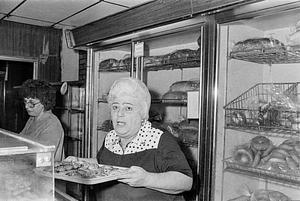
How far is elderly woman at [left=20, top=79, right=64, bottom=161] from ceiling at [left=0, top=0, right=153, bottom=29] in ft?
2.71

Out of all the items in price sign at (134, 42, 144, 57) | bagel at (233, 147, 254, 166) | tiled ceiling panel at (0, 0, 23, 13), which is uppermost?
tiled ceiling panel at (0, 0, 23, 13)

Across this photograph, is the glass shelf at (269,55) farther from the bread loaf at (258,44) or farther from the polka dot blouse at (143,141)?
the polka dot blouse at (143,141)

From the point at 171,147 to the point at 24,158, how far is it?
74 cm

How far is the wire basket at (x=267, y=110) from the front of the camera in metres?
1.64

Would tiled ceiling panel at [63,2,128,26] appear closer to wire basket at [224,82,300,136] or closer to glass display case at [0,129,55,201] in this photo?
wire basket at [224,82,300,136]

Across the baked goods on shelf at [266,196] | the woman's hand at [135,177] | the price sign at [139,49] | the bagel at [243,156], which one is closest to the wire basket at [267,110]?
the bagel at [243,156]

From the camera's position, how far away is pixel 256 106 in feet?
5.91

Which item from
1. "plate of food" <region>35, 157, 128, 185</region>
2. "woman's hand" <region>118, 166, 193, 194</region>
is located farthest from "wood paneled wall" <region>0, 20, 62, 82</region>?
"woman's hand" <region>118, 166, 193, 194</region>

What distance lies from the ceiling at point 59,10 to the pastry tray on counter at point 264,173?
5.02 ft

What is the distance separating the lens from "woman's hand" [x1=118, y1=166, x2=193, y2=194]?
1.39 m

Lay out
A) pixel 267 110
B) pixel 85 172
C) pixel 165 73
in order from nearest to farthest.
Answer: pixel 85 172 → pixel 267 110 → pixel 165 73

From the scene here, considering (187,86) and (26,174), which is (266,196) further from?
(26,174)

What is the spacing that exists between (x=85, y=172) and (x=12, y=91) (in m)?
3.09

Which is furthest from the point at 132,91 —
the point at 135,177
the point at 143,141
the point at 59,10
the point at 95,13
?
the point at 59,10
